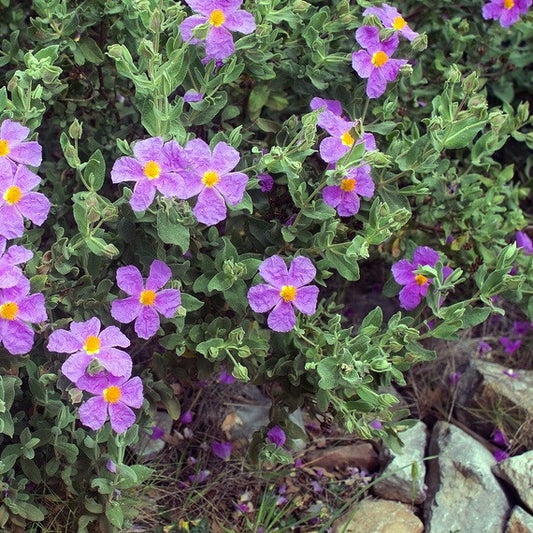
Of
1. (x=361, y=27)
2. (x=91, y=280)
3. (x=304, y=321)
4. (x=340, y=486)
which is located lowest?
(x=340, y=486)

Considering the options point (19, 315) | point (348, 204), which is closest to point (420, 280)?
point (348, 204)

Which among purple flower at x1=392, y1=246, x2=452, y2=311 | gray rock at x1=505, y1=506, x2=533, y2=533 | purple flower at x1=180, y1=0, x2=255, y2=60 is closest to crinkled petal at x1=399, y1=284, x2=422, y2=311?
purple flower at x1=392, y1=246, x2=452, y2=311

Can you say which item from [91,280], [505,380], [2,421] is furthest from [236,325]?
[505,380]

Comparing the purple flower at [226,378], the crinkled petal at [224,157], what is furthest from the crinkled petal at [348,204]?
the purple flower at [226,378]

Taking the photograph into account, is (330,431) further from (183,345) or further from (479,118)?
(479,118)

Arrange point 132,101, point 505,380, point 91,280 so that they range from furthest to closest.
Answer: point 505,380 < point 132,101 < point 91,280
